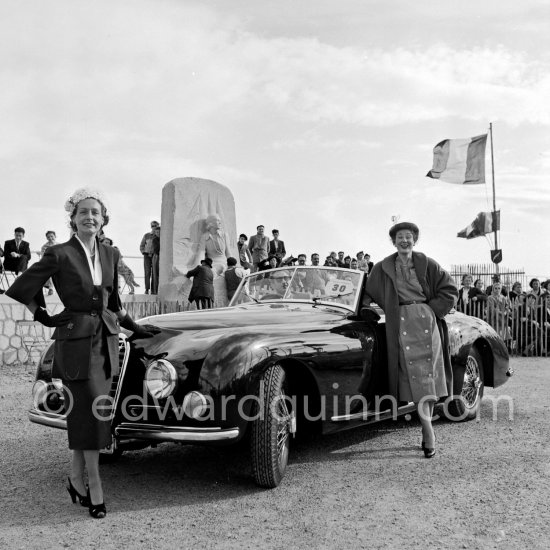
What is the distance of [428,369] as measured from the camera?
17.7 ft

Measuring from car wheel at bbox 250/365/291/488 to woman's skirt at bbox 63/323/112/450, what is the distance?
0.95 m

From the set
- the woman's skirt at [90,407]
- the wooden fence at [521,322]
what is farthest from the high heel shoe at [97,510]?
the wooden fence at [521,322]

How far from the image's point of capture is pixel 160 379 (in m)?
4.25

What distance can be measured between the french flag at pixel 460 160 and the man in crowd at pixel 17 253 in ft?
51.0

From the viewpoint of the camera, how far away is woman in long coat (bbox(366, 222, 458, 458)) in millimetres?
5398

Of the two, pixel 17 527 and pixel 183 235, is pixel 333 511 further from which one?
pixel 183 235

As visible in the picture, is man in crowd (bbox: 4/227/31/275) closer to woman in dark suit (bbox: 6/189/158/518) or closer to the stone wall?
the stone wall

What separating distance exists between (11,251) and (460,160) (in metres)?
16.3

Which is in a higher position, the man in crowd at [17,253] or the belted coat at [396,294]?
the man in crowd at [17,253]

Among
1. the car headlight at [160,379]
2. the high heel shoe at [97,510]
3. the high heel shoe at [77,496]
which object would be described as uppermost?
the car headlight at [160,379]

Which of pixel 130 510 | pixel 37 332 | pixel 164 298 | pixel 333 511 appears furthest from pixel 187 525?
pixel 164 298

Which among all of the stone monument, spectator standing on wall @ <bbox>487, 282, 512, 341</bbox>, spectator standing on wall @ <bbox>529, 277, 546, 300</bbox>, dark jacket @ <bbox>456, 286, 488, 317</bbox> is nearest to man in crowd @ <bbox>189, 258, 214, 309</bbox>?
the stone monument

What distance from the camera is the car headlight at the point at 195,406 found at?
412 centimetres

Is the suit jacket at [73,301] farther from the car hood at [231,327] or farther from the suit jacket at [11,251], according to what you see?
the suit jacket at [11,251]
